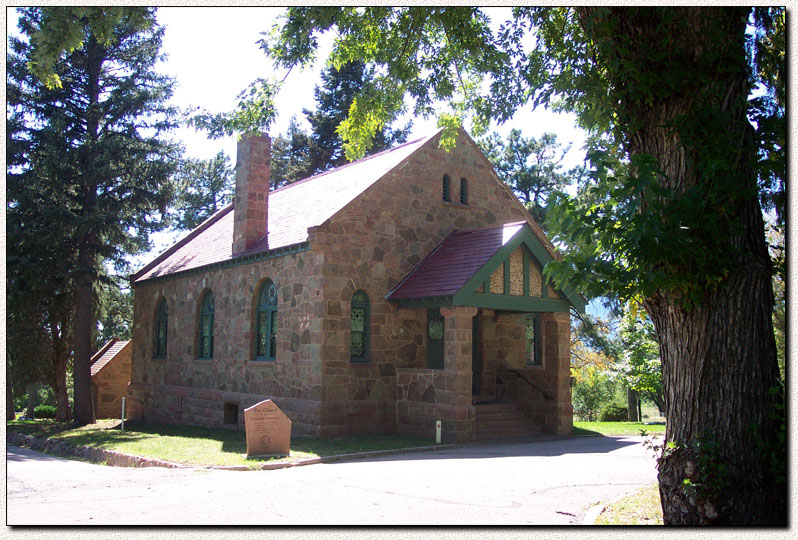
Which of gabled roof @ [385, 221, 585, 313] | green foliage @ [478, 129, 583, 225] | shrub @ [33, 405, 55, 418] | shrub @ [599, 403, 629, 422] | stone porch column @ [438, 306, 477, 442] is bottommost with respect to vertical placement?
shrub @ [33, 405, 55, 418]

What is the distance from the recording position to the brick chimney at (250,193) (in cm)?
1841

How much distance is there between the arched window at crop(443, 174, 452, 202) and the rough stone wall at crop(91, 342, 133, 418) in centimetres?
1553

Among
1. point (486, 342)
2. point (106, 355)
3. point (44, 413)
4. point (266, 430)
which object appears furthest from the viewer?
point (44, 413)

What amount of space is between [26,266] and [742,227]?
20.3 meters

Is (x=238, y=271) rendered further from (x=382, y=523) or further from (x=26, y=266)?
(x=382, y=523)

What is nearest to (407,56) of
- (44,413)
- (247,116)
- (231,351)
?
(247,116)

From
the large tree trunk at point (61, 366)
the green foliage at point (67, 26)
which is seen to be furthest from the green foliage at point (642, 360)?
the large tree trunk at point (61, 366)

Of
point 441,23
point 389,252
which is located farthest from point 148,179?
point 441,23

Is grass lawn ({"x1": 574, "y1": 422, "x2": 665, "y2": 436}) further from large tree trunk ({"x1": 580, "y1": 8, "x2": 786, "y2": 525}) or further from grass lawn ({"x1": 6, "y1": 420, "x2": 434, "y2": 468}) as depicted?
large tree trunk ({"x1": 580, "y1": 8, "x2": 786, "y2": 525})

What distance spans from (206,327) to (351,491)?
1244cm

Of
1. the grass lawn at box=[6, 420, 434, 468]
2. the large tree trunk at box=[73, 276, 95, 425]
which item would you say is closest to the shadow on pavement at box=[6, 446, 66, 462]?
the grass lawn at box=[6, 420, 434, 468]

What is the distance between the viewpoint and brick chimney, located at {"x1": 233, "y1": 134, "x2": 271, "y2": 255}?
18406mm

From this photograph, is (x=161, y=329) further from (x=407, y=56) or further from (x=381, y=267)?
(x=407, y=56)

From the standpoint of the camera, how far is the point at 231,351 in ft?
60.6
